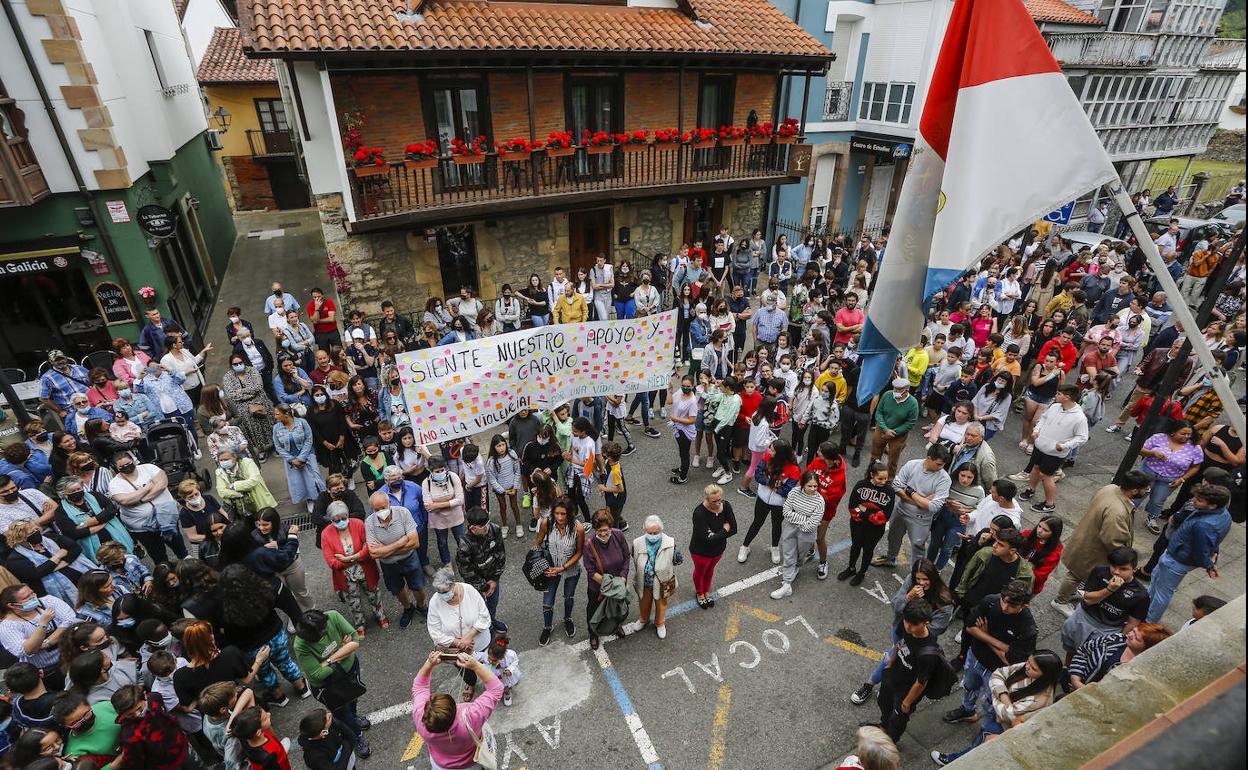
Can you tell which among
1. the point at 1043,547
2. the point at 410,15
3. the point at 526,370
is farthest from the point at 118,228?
the point at 1043,547

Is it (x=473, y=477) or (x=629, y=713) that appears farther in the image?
(x=473, y=477)

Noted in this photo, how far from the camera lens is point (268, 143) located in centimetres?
2788

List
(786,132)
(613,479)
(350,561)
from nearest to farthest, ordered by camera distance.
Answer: (350,561) < (613,479) < (786,132)

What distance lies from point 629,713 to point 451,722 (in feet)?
7.60

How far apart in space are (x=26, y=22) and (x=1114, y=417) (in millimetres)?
19987

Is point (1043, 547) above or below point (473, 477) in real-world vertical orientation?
above

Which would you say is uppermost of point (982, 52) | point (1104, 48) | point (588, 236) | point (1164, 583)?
point (982, 52)

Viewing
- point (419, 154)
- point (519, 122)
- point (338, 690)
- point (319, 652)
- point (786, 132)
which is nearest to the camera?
point (319, 652)

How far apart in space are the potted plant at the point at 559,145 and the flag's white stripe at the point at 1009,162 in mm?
11881

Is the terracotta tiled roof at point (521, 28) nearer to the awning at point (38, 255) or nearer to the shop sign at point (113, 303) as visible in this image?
the awning at point (38, 255)

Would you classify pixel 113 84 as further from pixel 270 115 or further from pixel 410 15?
pixel 270 115

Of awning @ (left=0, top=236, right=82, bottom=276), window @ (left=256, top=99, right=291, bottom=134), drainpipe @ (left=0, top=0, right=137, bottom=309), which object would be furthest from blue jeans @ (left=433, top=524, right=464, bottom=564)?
window @ (left=256, top=99, right=291, bottom=134)

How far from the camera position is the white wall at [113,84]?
10.6m

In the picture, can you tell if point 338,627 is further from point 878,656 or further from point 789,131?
point 789,131
